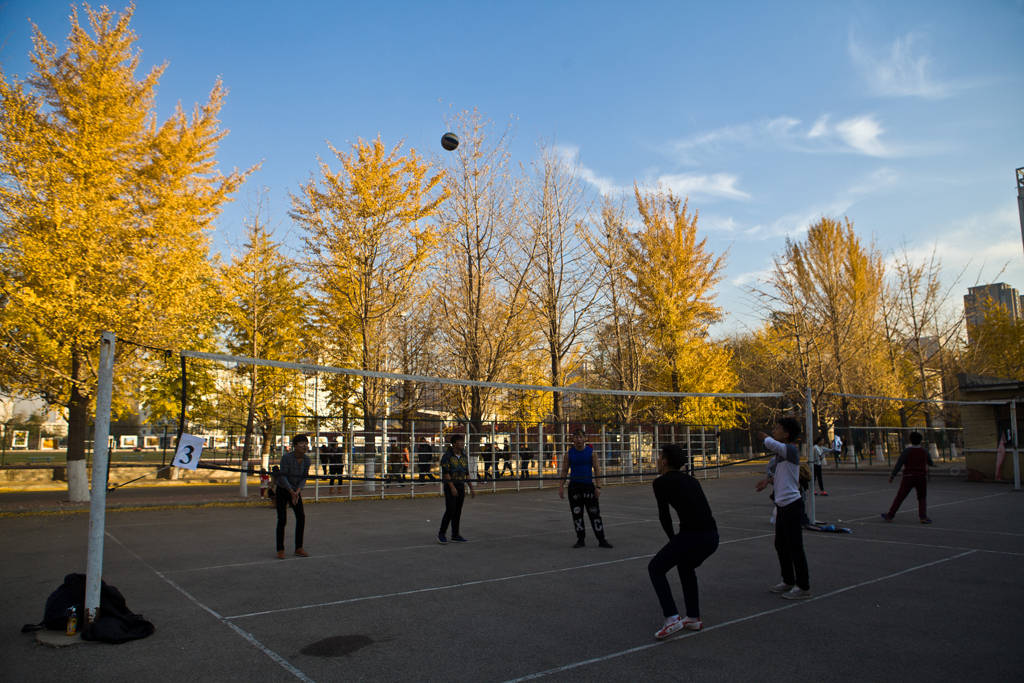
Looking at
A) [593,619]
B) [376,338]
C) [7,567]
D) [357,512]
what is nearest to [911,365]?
[376,338]

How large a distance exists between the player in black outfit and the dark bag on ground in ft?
15.3

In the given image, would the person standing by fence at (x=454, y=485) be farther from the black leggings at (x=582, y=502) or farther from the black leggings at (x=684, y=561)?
the black leggings at (x=684, y=561)

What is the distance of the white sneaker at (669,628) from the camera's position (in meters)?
5.32

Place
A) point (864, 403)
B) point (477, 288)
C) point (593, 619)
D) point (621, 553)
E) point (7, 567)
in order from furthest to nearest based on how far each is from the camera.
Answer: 1. point (864, 403)
2. point (477, 288)
3. point (621, 553)
4. point (7, 567)
5. point (593, 619)

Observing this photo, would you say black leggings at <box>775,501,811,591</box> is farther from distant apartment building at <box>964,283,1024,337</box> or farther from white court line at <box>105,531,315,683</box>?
distant apartment building at <box>964,283,1024,337</box>

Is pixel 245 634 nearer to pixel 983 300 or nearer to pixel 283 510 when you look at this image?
pixel 283 510

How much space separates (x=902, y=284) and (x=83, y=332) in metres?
37.9

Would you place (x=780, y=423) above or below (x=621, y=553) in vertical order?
above

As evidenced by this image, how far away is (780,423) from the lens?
301 inches

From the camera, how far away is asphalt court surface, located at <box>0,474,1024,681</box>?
473 centimetres

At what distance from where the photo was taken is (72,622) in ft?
18.0

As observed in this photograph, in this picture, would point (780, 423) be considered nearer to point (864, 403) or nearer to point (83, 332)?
point (83, 332)

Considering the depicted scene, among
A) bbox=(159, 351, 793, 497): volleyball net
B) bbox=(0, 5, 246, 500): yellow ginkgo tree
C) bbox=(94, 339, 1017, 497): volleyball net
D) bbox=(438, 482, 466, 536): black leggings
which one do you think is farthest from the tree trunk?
bbox=(438, 482, 466, 536): black leggings

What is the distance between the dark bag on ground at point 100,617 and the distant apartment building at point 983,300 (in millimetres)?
41028
